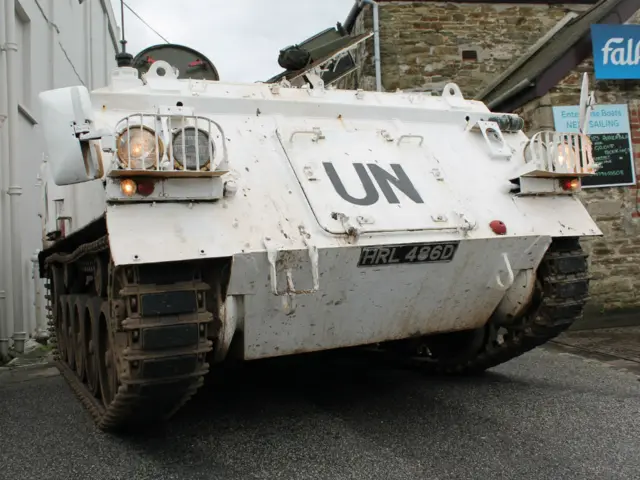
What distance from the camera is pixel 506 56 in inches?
464

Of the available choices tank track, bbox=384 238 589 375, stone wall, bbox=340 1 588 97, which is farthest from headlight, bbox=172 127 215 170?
stone wall, bbox=340 1 588 97

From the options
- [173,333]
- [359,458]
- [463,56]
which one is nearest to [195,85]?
[173,333]

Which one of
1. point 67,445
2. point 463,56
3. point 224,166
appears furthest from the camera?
point 463,56

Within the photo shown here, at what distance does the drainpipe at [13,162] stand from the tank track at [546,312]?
5.10 meters

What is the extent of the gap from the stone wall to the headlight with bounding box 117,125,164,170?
27.5ft

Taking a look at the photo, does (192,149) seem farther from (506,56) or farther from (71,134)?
(506,56)

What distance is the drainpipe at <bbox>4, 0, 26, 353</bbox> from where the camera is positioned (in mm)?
7426

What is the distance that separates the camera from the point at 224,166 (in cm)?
323

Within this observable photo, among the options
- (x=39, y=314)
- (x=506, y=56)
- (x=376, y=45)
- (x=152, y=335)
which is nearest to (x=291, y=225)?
(x=152, y=335)

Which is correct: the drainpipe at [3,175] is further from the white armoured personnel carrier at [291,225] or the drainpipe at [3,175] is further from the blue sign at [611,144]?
the blue sign at [611,144]

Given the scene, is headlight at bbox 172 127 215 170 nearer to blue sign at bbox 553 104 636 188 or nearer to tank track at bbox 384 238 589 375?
tank track at bbox 384 238 589 375

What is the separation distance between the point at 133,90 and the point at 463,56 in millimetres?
8810

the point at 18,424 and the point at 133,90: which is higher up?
the point at 133,90

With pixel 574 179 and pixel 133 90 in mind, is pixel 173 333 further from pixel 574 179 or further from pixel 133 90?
pixel 574 179
